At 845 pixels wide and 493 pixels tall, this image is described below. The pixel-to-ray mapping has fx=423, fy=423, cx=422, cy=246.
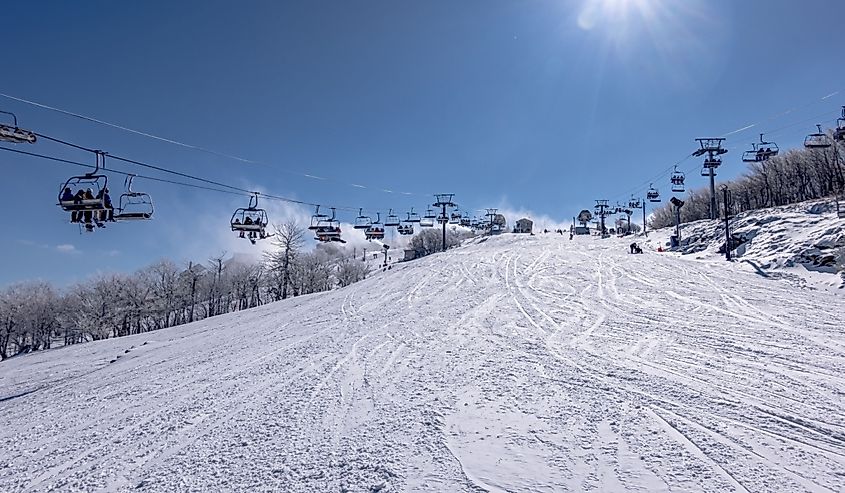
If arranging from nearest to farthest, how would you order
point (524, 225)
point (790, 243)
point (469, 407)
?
point (469, 407)
point (790, 243)
point (524, 225)

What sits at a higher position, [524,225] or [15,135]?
[524,225]

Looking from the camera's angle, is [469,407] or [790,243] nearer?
[469,407]

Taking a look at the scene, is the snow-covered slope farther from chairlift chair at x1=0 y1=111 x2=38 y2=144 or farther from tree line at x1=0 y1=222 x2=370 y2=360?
tree line at x1=0 y1=222 x2=370 y2=360

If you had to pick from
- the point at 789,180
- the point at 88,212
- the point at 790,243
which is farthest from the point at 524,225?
the point at 88,212

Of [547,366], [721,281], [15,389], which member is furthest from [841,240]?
[15,389]

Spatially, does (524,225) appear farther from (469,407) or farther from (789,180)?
(469,407)

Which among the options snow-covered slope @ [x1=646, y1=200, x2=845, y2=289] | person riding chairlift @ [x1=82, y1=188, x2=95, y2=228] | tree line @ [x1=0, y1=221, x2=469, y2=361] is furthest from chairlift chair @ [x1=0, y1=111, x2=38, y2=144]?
tree line @ [x1=0, y1=221, x2=469, y2=361]

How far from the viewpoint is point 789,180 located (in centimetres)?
6150

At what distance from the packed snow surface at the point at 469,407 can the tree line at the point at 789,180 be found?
50871mm

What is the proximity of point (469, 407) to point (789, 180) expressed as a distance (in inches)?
Answer: 3002

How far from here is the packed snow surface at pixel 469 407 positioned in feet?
17.8

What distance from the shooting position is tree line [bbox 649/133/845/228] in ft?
174

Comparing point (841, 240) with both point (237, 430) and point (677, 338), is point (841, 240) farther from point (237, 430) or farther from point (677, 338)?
point (237, 430)

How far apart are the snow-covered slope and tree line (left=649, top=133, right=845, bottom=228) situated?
805 inches
